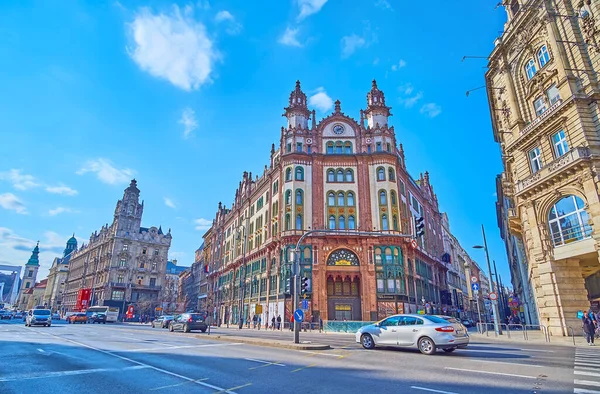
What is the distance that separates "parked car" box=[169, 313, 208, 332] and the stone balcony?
89.9 ft

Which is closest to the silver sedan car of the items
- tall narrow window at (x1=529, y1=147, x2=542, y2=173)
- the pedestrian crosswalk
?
the pedestrian crosswalk

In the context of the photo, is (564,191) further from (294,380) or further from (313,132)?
(313,132)

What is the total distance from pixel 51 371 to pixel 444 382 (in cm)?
1007

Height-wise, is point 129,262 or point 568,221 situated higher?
point 129,262

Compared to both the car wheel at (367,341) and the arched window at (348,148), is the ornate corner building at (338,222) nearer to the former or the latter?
the arched window at (348,148)

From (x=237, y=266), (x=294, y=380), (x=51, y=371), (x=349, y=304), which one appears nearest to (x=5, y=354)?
(x=51, y=371)

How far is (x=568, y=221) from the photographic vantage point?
21406 millimetres

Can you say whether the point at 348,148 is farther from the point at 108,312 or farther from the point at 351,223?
the point at 108,312

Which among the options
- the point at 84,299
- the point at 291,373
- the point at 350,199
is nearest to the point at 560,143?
the point at 350,199

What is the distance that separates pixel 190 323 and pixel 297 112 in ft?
107

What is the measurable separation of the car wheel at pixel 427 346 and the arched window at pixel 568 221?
14376 mm

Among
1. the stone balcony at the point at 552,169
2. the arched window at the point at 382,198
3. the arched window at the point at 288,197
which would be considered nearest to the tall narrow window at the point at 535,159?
the stone balcony at the point at 552,169

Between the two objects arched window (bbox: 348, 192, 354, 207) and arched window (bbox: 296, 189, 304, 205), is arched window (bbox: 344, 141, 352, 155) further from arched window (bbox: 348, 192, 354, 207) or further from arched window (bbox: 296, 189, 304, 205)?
arched window (bbox: 296, 189, 304, 205)

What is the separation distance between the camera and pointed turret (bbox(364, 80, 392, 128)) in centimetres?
4797
